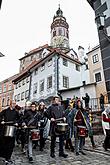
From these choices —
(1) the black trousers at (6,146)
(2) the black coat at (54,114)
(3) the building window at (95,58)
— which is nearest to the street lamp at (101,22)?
(2) the black coat at (54,114)

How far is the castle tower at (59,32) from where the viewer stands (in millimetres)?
52669

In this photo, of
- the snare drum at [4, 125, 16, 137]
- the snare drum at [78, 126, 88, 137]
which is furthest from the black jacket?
the snare drum at [78, 126, 88, 137]

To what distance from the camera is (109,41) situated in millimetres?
4867

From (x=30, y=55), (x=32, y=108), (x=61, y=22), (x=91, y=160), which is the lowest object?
(x=91, y=160)

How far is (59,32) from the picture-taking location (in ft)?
179

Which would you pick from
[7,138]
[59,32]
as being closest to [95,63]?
[7,138]

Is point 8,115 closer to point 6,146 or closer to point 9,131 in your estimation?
point 9,131

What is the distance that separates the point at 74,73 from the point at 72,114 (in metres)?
22.7

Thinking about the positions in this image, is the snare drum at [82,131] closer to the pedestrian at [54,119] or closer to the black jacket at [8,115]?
the pedestrian at [54,119]

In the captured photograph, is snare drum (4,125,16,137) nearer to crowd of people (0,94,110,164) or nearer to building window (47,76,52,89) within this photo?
crowd of people (0,94,110,164)

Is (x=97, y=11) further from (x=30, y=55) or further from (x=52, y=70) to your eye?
(x=30, y=55)

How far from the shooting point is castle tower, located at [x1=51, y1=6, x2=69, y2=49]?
52669 millimetres

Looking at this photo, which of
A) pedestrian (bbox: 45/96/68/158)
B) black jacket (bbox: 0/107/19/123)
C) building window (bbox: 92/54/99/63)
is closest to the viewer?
pedestrian (bbox: 45/96/68/158)

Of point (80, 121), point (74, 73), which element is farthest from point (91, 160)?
point (74, 73)
